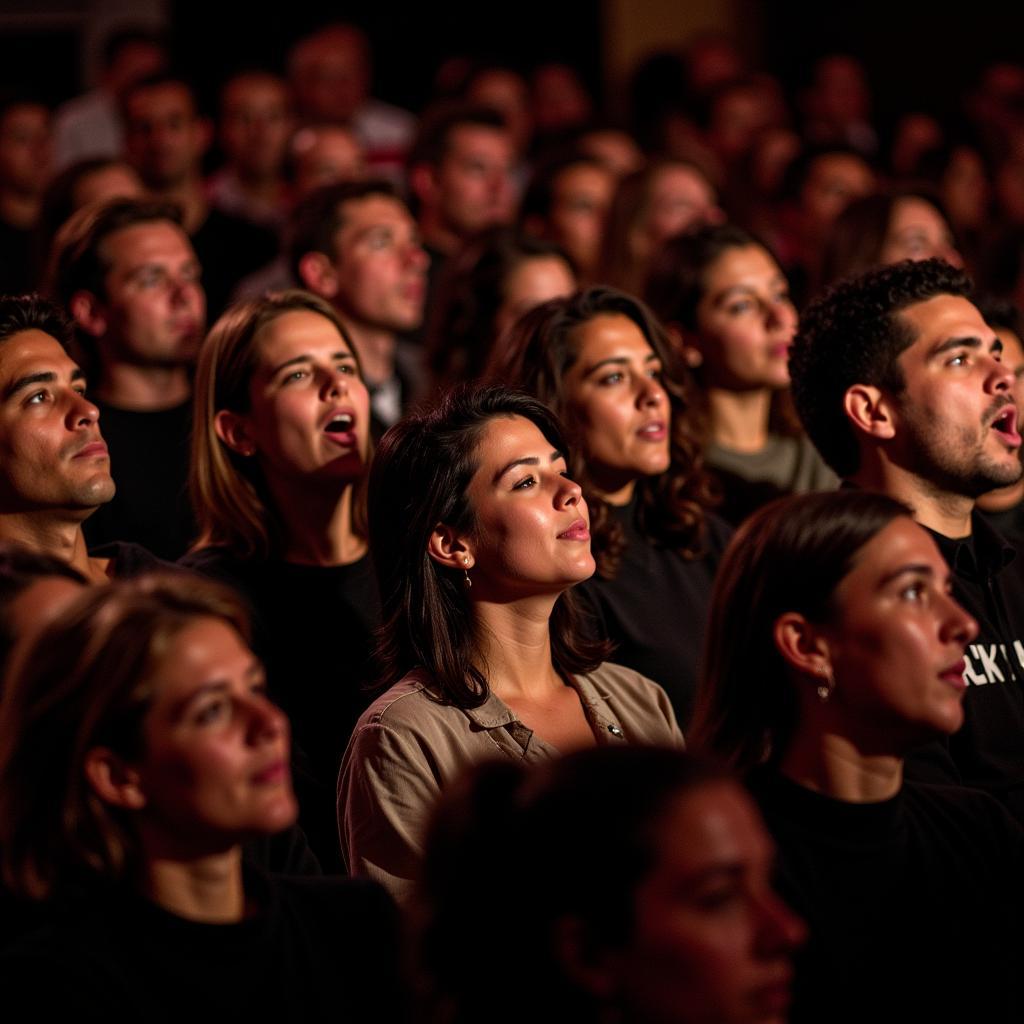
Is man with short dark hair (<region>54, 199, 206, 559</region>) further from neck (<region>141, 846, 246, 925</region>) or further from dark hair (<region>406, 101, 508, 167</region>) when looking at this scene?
neck (<region>141, 846, 246, 925</region>)

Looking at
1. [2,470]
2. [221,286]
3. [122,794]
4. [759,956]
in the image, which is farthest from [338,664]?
[221,286]

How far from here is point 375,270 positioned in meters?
4.86

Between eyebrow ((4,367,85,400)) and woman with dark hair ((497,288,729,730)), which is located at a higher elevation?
eyebrow ((4,367,85,400))

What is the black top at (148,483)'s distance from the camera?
12.4ft

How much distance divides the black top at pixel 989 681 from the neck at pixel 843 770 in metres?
0.52

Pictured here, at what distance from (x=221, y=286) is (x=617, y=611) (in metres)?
3.00

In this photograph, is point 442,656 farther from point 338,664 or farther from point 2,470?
point 2,470

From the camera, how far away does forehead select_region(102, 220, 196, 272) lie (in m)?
4.17

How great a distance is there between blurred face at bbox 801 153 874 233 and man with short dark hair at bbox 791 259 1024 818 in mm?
2852

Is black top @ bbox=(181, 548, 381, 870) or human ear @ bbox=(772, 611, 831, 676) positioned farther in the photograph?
black top @ bbox=(181, 548, 381, 870)

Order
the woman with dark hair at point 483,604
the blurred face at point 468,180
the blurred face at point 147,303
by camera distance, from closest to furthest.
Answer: the woman with dark hair at point 483,604 → the blurred face at point 147,303 → the blurred face at point 468,180

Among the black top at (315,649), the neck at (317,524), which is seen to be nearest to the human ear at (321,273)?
the neck at (317,524)

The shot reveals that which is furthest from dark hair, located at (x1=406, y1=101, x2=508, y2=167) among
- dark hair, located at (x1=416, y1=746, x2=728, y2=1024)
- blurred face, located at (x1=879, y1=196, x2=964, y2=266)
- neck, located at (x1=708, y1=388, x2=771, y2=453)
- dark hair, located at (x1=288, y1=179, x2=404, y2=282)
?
dark hair, located at (x1=416, y1=746, x2=728, y2=1024)

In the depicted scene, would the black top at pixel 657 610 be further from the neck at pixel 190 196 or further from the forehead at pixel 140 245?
the neck at pixel 190 196
